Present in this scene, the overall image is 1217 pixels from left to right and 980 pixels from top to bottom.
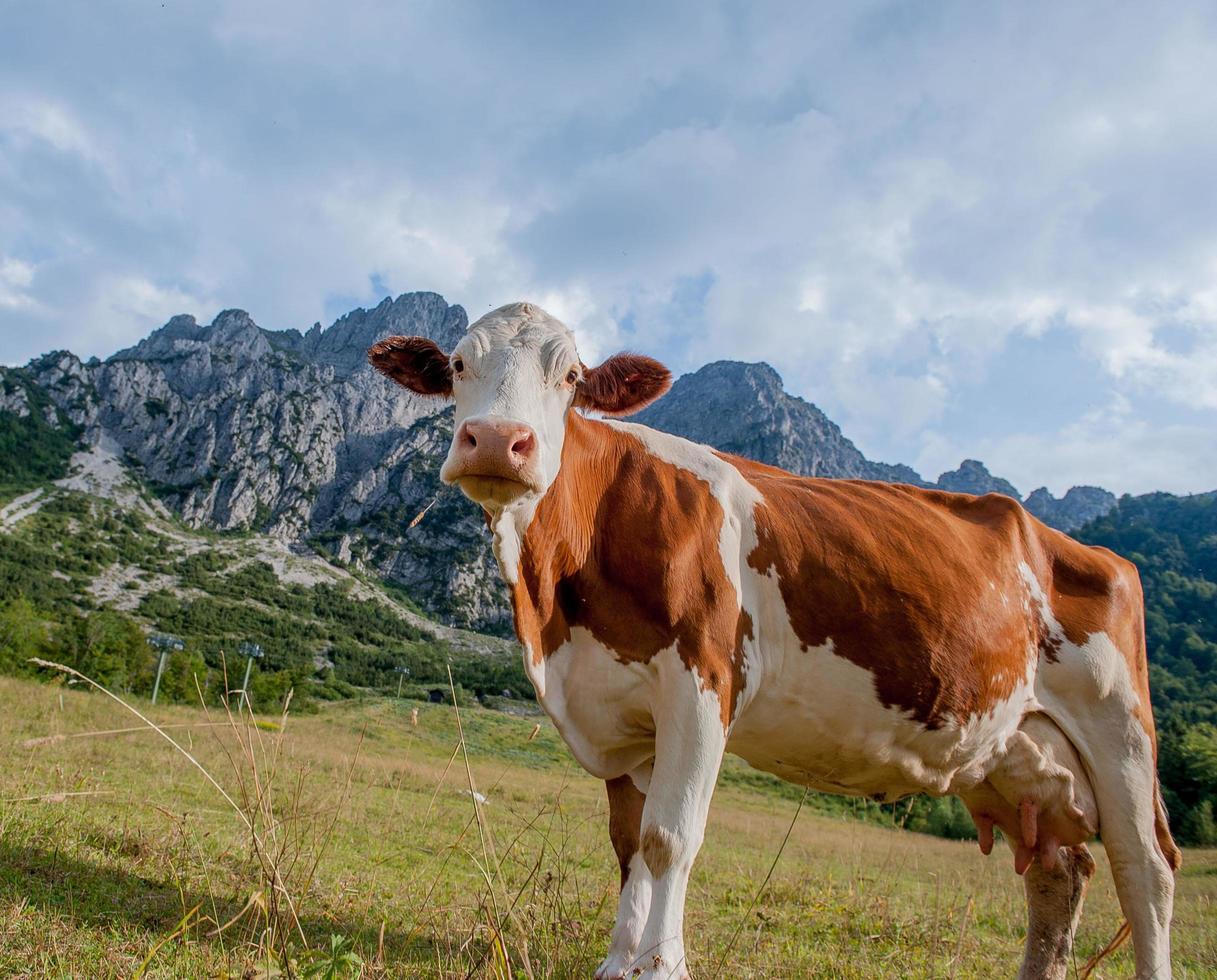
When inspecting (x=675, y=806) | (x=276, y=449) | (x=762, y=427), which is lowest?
(x=675, y=806)

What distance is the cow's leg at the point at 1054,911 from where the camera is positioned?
14.2 ft

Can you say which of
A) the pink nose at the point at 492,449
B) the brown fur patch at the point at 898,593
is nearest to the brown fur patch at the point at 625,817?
the brown fur patch at the point at 898,593

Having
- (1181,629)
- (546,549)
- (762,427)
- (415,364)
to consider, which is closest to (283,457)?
(762,427)

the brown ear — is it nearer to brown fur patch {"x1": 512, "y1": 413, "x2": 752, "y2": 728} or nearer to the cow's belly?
brown fur patch {"x1": 512, "y1": 413, "x2": 752, "y2": 728}

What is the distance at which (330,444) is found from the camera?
156625 mm

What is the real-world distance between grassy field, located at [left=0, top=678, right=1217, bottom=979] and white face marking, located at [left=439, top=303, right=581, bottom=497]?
122cm

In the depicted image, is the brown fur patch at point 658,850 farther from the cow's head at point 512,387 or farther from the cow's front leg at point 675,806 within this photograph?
the cow's head at point 512,387

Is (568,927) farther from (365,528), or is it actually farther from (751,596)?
(365,528)

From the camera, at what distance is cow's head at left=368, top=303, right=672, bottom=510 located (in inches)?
111

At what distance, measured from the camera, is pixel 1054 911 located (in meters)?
4.48

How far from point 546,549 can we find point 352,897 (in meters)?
2.47

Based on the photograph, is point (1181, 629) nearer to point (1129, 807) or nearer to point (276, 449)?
point (1129, 807)

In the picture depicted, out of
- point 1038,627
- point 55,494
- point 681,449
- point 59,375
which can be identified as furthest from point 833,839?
point 59,375

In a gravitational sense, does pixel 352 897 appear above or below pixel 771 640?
below
